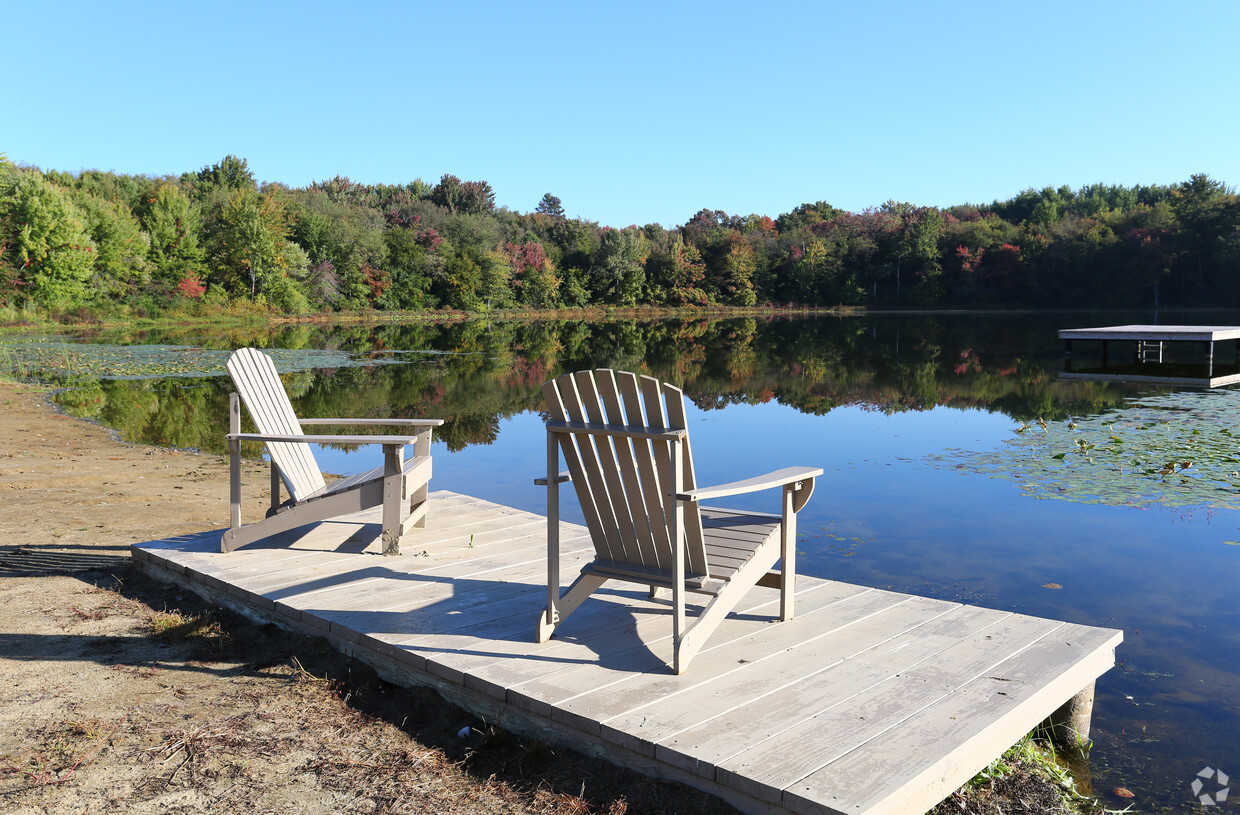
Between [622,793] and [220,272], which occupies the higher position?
[220,272]

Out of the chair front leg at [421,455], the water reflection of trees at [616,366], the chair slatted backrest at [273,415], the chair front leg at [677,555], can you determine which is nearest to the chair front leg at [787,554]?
the chair front leg at [677,555]

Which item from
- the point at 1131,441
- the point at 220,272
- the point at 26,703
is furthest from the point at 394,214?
the point at 26,703

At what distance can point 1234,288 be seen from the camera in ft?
153

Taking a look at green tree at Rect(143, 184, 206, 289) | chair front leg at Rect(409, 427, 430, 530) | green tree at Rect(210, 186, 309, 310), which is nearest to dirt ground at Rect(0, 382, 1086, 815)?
chair front leg at Rect(409, 427, 430, 530)

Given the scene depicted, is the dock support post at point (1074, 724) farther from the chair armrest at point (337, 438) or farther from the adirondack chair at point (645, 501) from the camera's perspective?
the chair armrest at point (337, 438)

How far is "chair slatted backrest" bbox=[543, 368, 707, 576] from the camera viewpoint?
9.44 ft

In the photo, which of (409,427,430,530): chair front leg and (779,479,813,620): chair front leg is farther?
(409,427,430,530): chair front leg

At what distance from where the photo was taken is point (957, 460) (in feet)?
29.2

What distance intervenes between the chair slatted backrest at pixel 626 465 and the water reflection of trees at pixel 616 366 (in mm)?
7381

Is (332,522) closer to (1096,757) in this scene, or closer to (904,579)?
(904,579)

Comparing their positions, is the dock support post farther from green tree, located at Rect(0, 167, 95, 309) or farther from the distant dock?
green tree, located at Rect(0, 167, 95, 309)

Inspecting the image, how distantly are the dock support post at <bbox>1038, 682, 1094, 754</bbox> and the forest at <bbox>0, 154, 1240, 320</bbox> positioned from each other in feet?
115

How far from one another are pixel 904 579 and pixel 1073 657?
2.04 m

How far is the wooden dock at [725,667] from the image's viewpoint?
7.93 feet
